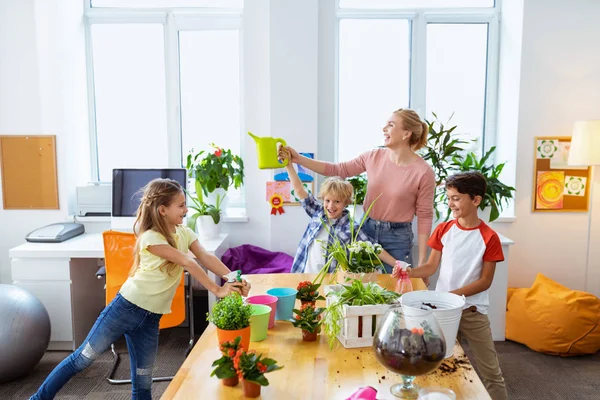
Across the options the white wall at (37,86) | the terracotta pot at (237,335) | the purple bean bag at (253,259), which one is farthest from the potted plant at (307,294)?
the white wall at (37,86)

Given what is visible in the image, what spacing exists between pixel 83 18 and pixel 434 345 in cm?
385

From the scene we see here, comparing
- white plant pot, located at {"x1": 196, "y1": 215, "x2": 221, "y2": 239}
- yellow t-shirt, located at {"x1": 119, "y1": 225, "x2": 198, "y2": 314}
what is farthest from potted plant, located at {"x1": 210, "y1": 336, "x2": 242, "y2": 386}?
white plant pot, located at {"x1": 196, "y1": 215, "x2": 221, "y2": 239}

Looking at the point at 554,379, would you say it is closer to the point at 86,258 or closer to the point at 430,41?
the point at 430,41

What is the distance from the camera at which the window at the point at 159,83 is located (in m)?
3.96

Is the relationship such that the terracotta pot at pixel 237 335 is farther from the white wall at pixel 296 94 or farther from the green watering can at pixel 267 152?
the white wall at pixel 296 94

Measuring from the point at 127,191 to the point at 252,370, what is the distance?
2454 millimetres

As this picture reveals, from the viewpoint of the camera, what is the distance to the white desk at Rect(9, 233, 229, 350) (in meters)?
3.12

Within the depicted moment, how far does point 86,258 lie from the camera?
10.8 feet

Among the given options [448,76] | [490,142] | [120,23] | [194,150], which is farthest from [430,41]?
[120,23]

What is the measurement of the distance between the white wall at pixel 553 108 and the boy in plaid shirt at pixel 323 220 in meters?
1.74

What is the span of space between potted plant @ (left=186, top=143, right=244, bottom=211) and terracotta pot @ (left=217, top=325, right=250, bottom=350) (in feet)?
7.26

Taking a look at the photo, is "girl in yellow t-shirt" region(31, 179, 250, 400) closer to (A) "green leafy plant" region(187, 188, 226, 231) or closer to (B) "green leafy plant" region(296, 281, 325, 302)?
(B) "green leafy plant" region(296, 281, 325, 302)

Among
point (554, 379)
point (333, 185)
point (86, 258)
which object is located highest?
point (333, 185)

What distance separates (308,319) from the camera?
5.08 ft
